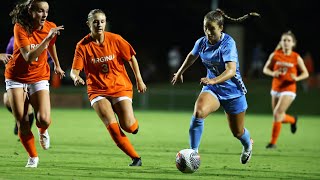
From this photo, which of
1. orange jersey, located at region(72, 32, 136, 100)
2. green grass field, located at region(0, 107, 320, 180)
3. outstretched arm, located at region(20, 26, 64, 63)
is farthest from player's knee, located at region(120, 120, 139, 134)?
outstretched arm, located at region(20, 26, 64, 63)

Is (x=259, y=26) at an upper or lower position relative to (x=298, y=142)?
lower

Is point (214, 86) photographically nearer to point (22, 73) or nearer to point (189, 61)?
point (189, 61)

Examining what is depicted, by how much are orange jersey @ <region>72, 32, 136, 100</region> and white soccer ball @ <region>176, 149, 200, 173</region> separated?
1.22 metres

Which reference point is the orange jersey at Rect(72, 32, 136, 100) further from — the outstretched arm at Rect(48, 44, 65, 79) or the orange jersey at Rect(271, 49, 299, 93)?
the orange jersey at Rect(271, 49, 299, 93)

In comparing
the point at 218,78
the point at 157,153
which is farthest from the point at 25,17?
the point at 157,153

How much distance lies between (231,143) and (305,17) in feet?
84.6

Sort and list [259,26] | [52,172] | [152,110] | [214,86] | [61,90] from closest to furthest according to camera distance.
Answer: [52,172] → [214,86] → [152,110] → [61,90] → [259,26]

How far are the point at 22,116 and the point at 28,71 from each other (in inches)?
21.9

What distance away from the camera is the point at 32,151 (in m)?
9.88

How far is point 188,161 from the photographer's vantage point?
9.57 m

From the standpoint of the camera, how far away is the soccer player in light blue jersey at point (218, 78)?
9914 millimetres

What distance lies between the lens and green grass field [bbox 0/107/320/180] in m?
9.62

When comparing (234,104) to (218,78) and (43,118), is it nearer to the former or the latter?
(218,78)

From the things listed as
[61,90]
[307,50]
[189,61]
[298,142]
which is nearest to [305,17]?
[307,50]
